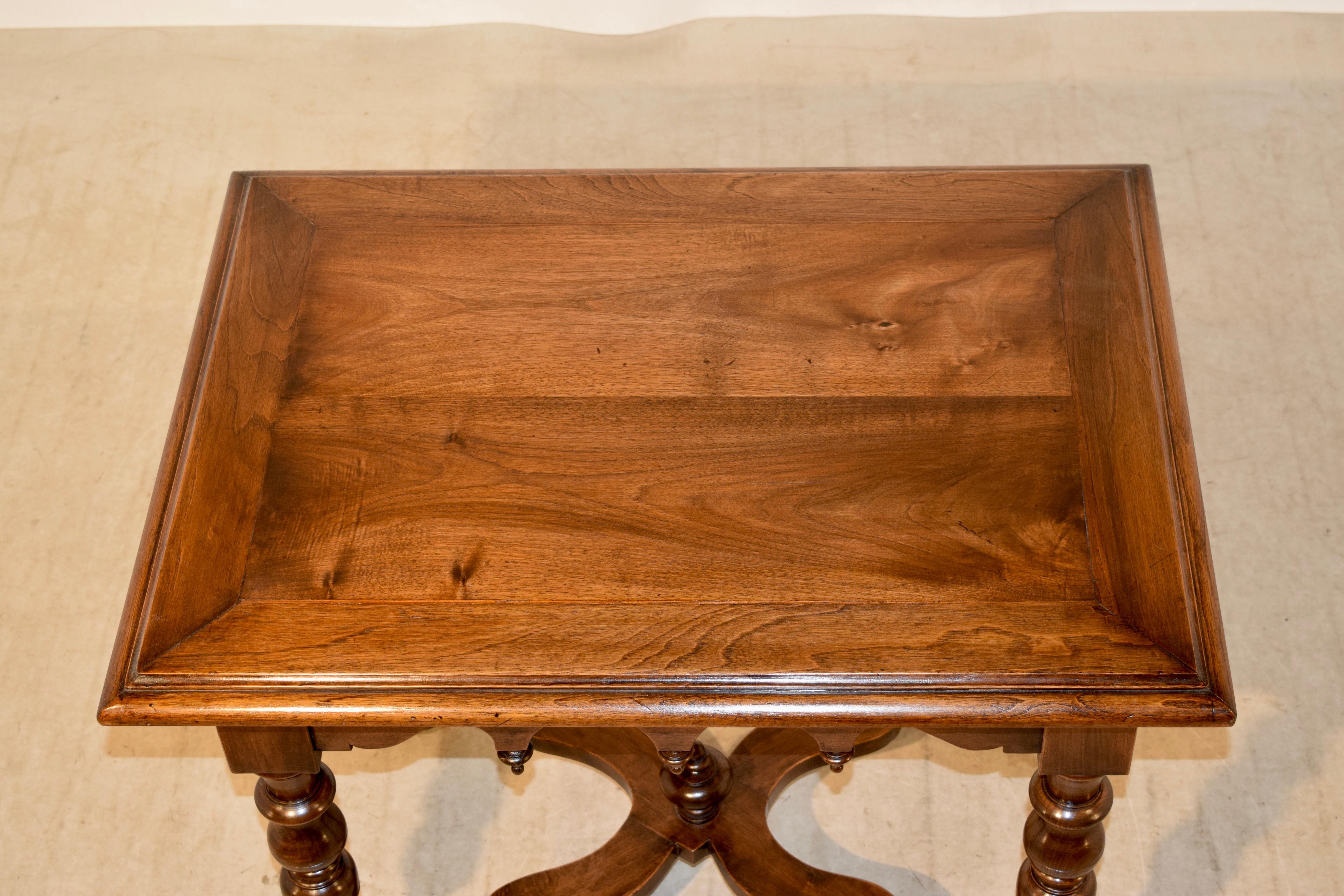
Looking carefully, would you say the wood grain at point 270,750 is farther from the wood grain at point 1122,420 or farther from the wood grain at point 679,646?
the wood grain at point 1122,420

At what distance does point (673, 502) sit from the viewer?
1083mm

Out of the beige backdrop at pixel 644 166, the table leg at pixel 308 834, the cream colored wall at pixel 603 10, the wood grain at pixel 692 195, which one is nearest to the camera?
the table leg at pixel 308 834

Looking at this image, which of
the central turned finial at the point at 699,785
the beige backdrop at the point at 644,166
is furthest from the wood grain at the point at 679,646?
the beige backdrop at the point at 644,166

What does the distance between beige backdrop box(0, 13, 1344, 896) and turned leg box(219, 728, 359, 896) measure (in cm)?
25

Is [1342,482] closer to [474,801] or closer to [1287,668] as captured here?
[1287,668]

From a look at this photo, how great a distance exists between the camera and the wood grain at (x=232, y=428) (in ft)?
3.34

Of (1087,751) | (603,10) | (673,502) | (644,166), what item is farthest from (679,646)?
(603,10)

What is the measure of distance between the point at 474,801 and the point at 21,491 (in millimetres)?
782

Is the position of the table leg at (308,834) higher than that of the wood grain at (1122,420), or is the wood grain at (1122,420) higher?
the wood grain at (1122,420)

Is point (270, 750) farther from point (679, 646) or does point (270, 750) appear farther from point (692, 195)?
point (692, 195)

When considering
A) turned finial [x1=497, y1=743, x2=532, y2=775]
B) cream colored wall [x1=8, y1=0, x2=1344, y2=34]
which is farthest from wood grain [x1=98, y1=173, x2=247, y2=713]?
cream colored wall [x1=8, y1=0, x2=1344, y2=34]

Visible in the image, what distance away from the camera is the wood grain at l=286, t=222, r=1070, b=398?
116 centimetres

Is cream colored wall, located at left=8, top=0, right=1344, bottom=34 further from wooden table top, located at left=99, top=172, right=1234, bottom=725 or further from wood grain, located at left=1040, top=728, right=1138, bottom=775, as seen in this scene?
wood grain, located at left=1040, top=728, right=1138, bottom=775

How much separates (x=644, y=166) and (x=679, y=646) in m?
1.27
